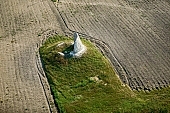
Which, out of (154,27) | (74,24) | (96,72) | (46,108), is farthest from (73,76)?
(154,27)

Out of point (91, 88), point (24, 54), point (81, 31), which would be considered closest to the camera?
point (91, 88)

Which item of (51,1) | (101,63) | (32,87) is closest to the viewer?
(32,87)

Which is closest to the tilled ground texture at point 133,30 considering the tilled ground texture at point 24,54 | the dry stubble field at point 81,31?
the dry stubble field at point 81,31

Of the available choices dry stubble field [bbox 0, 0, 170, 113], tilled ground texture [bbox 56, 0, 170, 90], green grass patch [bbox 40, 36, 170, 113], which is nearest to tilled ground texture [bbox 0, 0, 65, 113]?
dry stubble field [bbox 0, 0, 170, 113]

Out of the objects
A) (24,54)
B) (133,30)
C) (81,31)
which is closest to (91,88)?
(24,54)

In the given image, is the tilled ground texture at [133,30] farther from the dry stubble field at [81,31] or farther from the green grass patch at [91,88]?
the green grass patch at [91,88]

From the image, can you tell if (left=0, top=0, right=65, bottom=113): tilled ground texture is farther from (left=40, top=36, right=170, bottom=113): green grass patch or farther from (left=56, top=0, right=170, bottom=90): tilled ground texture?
(left=56, top=0, right=170, bottom=90): tilled ground texture

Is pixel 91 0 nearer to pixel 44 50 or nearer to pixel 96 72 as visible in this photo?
pixel 44 50

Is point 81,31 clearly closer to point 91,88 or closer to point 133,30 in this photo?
point 133,30
